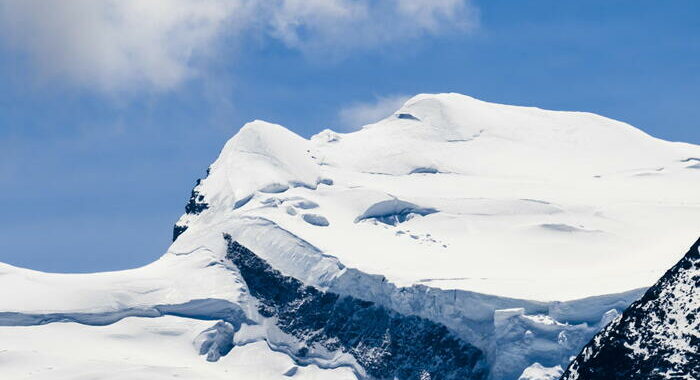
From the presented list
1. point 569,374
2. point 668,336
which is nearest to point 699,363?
point 668,336

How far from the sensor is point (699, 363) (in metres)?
114

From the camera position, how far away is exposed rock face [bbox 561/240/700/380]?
376 ft

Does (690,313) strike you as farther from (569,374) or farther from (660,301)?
(569,374)

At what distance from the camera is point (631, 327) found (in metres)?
118

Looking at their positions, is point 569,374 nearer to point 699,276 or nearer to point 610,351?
point 610,351

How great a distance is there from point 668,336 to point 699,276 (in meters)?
4.04

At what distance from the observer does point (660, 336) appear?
4552 inches

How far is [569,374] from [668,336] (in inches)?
359

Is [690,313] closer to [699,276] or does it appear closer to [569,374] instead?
[699,276]

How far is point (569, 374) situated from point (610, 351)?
179 inches

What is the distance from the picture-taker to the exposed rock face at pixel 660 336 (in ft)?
376

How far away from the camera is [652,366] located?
380 ft

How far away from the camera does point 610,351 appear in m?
118

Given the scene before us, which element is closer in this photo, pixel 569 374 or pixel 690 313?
pixel 690 313
